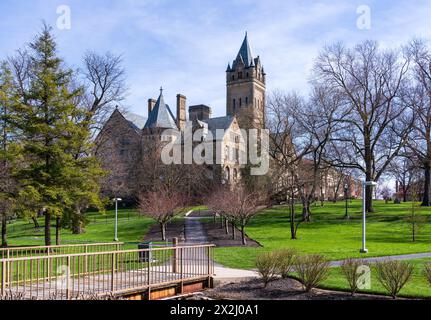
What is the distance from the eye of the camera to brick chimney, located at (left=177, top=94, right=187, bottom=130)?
77613mm

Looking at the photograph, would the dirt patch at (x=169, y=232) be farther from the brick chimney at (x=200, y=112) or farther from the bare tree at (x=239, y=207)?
the brick chimney at (x=200, y=112)

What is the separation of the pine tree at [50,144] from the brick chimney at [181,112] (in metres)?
51.9

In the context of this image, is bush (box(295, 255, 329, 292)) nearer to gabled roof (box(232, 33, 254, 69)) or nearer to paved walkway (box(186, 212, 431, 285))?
paved walkway (box(186, 212, 431, 285))

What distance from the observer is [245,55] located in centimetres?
9900

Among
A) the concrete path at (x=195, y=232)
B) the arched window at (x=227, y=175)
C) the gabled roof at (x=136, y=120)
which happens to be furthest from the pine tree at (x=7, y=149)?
the gabled roof at (x=136, y=120)

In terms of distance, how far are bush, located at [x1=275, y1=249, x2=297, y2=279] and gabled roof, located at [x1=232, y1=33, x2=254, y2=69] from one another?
279 ft

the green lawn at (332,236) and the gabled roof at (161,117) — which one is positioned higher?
the gabled roof at (161,117)

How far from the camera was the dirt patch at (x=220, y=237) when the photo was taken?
1086 inches

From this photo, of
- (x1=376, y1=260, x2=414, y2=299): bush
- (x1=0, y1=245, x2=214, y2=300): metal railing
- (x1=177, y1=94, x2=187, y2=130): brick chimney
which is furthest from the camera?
(x1=177, y1=94, x2=187, y2=130): brick chimney

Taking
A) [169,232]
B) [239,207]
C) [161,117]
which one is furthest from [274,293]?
[161,117]

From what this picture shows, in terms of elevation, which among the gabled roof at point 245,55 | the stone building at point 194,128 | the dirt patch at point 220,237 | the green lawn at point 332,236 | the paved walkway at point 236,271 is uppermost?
the gabled roof at point 245,55

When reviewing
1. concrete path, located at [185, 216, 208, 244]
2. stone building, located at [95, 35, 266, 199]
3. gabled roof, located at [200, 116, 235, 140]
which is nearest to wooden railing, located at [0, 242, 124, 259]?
concrete path, located at [185, 216, 208, 244]
